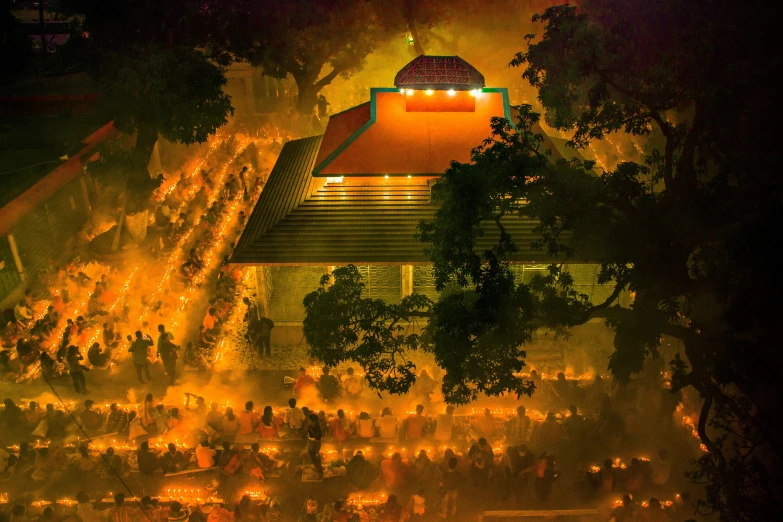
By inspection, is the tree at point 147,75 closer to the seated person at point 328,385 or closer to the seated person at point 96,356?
the seated person at point 96,356

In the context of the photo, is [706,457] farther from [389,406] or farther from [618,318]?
[389,406]

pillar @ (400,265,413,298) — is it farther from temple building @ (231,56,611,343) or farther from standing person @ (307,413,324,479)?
standing person @ (307,413,324,479)

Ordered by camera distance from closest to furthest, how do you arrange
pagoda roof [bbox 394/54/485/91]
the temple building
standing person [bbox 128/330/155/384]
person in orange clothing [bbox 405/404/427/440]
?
person in orange clothing [bbox 405/404/427/440] → standing person [bbox 128/330/155/384] → the temple building → pagoda roof [bbox 394/54/485/91]

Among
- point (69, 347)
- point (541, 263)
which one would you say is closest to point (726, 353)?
point (541, 263)

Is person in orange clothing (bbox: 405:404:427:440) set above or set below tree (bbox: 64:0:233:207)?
below

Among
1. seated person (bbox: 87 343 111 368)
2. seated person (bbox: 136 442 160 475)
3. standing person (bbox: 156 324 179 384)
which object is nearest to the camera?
seated person (bbox: 136 442 160 475)

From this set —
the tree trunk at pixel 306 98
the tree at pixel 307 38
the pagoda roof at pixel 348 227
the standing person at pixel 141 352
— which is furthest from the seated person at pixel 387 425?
the tree trunk at pixel 306 98

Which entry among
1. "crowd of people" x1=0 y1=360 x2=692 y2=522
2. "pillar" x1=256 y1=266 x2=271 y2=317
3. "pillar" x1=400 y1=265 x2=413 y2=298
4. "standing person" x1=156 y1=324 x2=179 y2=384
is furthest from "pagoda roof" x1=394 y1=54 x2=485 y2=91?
"standing person" x1=156 y1=324 x2=179 y2=384
